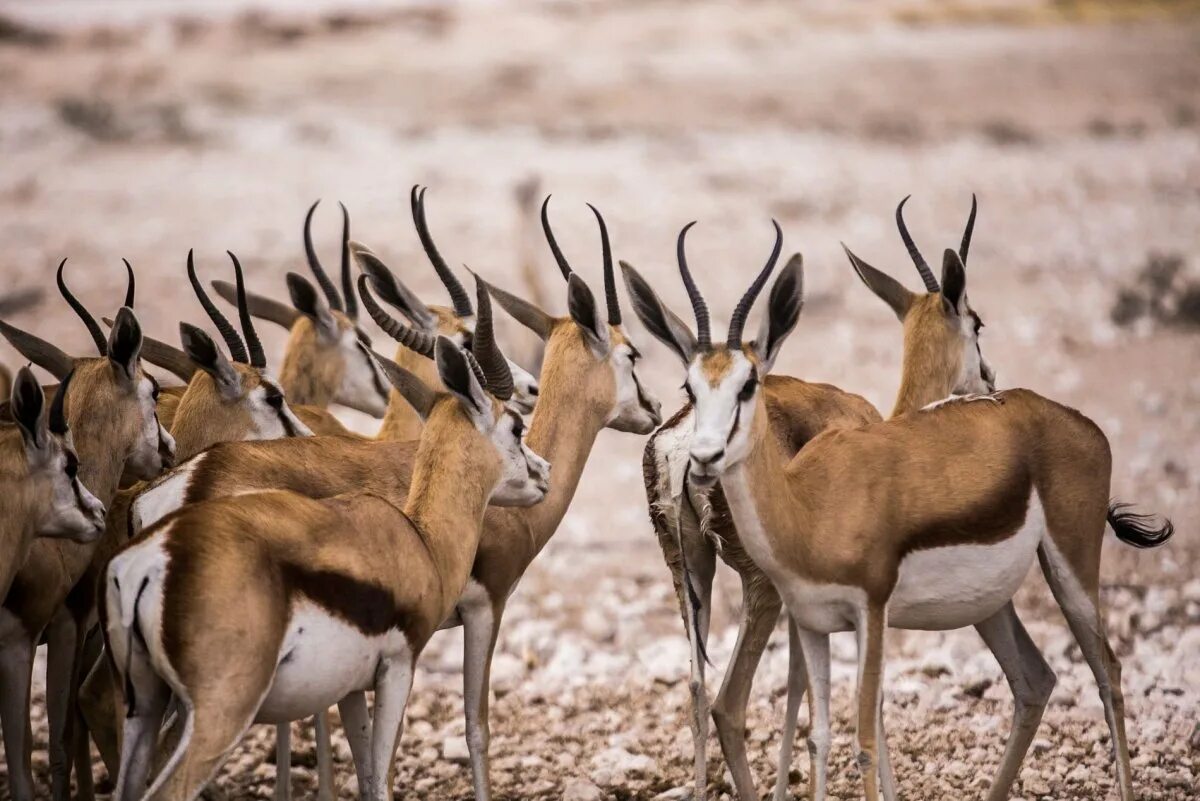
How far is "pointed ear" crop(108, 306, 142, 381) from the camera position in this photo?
6.87 meters

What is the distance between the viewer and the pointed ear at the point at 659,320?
639 centimetres

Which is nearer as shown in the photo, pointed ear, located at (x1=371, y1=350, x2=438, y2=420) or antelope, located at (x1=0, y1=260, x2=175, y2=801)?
pointed ear, located at (x1=371, y1=350, x2=438, y2=420)

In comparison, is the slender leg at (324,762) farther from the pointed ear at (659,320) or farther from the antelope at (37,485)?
the pointed ear at (659,320)

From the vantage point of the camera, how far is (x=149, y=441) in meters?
7.12

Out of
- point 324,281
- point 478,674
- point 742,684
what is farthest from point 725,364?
point 324,281

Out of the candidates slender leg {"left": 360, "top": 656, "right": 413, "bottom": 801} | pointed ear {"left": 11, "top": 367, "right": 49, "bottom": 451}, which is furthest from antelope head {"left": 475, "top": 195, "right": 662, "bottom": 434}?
pointed ear {"left": 11, "top": 367, "right": 49, "bottom": 451}

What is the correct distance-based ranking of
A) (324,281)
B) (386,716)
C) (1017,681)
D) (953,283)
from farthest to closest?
1. (324,281)
2. (953,283)
3. (1017,681)
4. (386,716)

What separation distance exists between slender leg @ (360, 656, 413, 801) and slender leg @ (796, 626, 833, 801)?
1.63 m

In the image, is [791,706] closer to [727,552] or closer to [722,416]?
Result: [727,552]

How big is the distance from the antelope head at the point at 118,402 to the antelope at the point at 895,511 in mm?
2228

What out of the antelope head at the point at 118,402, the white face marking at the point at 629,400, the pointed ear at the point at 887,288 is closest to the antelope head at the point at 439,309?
the white face marking at the point at 629,400

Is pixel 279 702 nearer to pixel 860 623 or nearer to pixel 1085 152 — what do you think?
pixel 860 623

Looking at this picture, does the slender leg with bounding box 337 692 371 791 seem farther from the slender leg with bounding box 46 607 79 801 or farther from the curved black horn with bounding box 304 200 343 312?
the curved black horn with bounding box 304 200 343 312

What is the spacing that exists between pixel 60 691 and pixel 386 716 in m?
1.91
